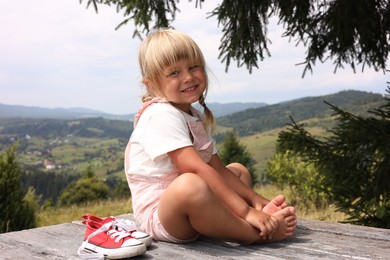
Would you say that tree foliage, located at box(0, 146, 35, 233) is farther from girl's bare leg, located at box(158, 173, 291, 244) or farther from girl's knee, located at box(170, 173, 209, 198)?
girl's knee, located at box(170, 173, 209, 198)

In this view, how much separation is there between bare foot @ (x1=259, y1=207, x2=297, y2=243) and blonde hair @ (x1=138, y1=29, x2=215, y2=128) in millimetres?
809

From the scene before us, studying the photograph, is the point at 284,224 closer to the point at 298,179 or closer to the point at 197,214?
the point at 197,214

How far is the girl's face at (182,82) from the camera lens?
222 cm

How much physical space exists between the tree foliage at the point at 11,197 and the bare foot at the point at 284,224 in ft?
18.8

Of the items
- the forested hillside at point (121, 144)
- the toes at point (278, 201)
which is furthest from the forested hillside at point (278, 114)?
the toes at point (278, 201)

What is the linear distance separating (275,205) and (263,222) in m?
0.24

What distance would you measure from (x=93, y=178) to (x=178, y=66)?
27641mm

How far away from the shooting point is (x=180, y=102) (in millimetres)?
2279

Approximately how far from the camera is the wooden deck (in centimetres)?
194

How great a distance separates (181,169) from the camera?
6.84ft

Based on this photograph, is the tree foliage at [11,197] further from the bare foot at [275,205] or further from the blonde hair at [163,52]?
the bare foot at [275,205]

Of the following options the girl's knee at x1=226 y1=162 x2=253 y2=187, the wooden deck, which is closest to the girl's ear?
the girl's knee at x1=226 y1=162 x2=253 y2=187

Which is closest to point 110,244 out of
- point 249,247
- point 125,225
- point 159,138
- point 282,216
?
point 125,225

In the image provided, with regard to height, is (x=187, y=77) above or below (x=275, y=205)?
above
